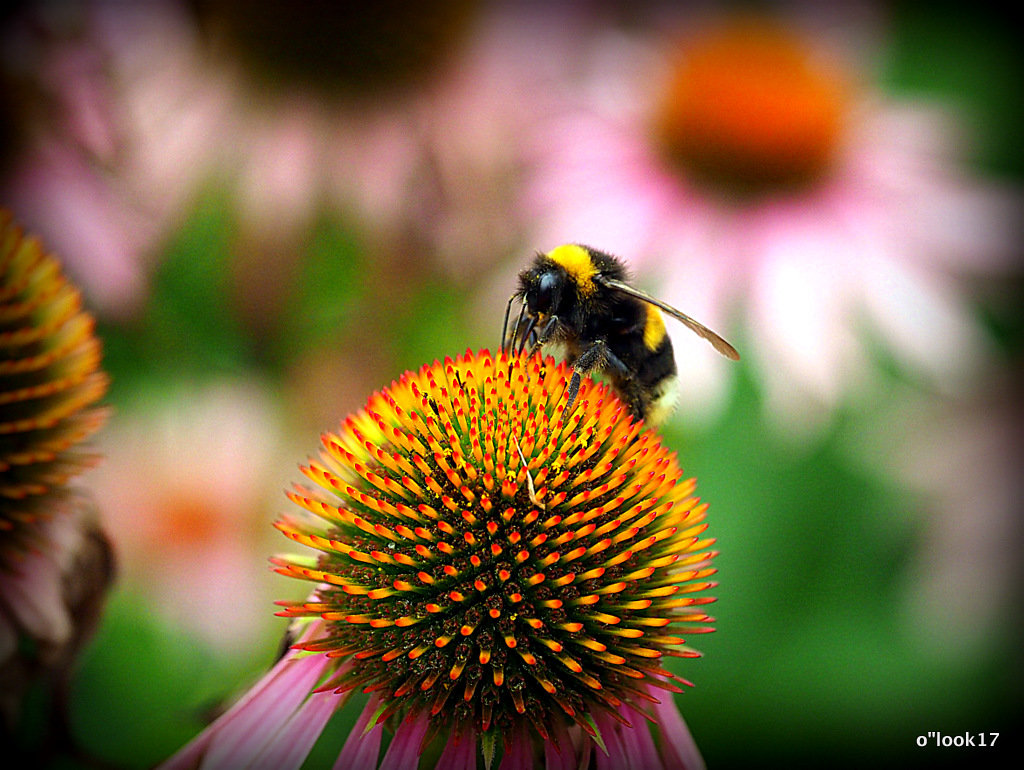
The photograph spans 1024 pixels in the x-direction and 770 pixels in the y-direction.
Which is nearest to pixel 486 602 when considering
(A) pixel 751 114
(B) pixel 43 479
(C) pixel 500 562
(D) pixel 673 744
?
(C) pixel 500 562

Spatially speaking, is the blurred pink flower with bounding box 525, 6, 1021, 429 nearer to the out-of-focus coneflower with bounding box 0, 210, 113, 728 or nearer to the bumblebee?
the bumblebee

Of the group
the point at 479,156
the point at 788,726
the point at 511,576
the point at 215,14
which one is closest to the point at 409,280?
the point at 479,156

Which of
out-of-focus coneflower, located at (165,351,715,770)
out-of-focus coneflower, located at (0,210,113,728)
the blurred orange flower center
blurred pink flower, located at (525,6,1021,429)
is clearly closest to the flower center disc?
out-of-focus coneflower, located at (165,351,715,770)

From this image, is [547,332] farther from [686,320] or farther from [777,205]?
[777,205]

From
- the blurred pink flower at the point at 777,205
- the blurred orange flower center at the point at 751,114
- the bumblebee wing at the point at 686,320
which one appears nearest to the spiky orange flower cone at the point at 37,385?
the bumblebee wing at the point at 686,320

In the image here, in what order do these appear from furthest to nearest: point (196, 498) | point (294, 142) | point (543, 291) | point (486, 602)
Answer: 1. point (196, 498)
2. point (294, 142)
3. point (543, 291)
4. point (486, 602)

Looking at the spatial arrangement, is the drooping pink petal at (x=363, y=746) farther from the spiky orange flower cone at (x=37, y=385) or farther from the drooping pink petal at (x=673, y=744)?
the spiky orange flower cone at (x=37, y=385)

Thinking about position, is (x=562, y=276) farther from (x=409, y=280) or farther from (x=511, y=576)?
(x=409, y=280)
